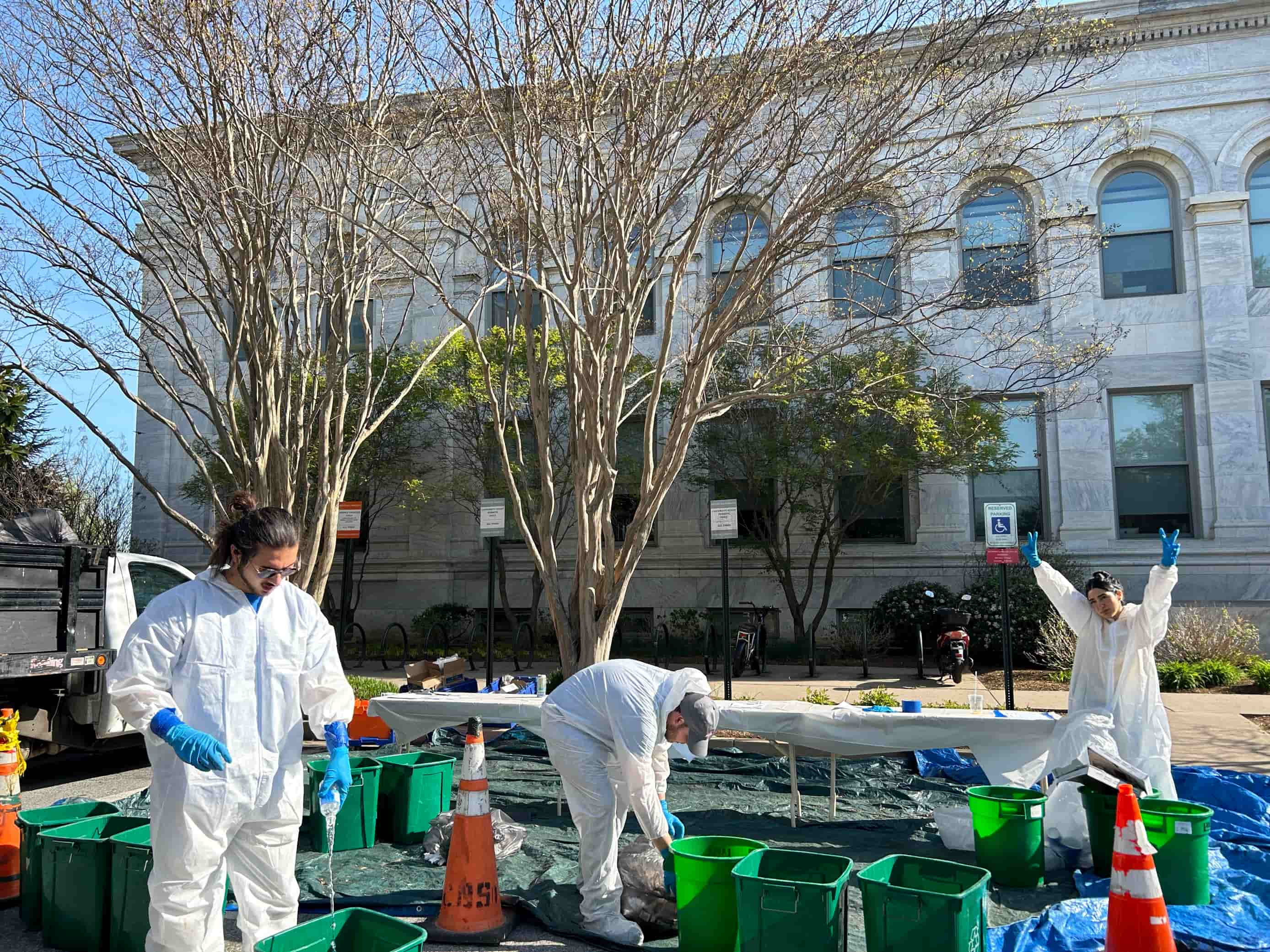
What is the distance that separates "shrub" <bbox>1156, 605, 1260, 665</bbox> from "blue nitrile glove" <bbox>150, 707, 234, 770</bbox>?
42.6 feet

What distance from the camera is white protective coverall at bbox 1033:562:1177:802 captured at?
6.05m

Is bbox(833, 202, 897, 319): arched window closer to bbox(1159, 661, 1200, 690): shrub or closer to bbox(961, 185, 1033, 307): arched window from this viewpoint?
bbox(961, 185, 1033, 307): arched window

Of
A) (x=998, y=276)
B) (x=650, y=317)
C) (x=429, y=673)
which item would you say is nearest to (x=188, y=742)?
(x=429, y=673)

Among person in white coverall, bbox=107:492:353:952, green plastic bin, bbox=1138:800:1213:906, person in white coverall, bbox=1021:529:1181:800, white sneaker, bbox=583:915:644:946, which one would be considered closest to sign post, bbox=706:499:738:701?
person in white coverall, bbox=1021:529:1181:800

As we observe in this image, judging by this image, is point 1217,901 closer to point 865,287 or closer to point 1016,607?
point 1016,607

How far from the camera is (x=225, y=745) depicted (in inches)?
144

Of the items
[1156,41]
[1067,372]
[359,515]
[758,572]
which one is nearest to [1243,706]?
[1067,372]

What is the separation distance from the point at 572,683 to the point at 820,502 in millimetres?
12611

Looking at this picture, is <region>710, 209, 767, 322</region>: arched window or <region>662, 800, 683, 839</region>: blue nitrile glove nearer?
<region>662, 800, 683, 839</region>: blue nitrile glove

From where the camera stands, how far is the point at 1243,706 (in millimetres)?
10664

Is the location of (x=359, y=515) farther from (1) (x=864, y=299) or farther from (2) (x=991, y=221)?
(2) (x=991, y=221)

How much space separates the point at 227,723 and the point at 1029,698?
10481 mm

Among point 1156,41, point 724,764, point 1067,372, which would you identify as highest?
point 1156,41

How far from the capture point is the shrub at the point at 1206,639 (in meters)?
12.9
